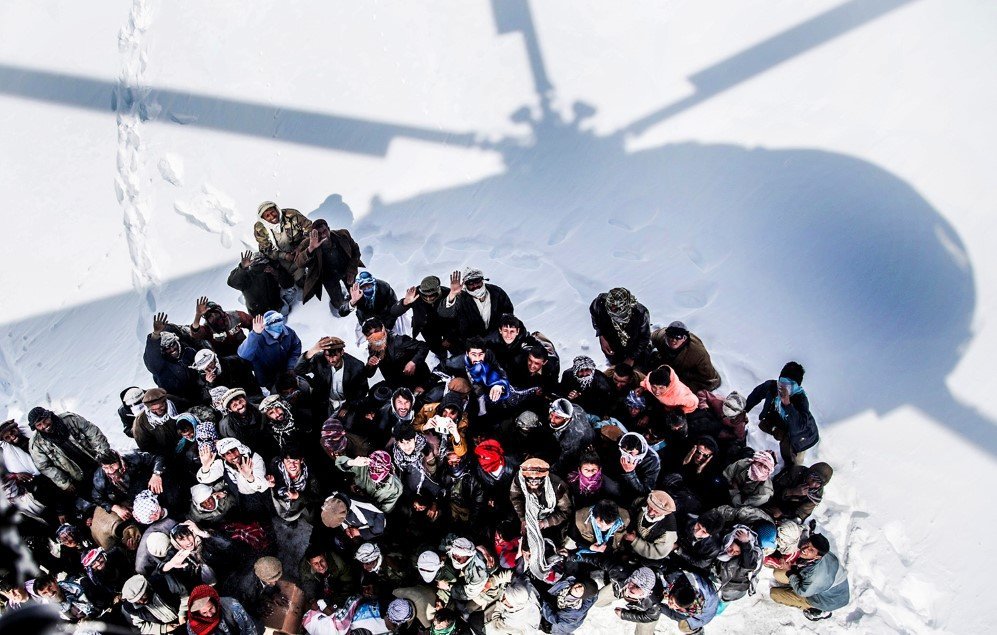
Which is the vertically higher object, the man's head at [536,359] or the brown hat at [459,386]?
the man's head at [536,359]

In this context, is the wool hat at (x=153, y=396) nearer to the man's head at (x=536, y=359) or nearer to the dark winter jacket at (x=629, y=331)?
the man's head at (x=536, y=359)

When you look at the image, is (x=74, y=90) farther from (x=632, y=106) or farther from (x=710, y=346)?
(x=710, y=346)

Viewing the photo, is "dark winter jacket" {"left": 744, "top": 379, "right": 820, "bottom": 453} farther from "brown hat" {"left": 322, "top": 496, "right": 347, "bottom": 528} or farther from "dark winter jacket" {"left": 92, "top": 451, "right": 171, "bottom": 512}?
"dark winter jacket" {"left": 92, "top": 451, "right": 171, "bottom": 512}

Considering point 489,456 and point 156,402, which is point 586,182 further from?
point 156,402

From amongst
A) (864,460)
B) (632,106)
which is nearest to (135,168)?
(632,106)

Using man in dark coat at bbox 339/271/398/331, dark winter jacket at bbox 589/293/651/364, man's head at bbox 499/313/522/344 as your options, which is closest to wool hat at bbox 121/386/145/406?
man in dark coat at bbox 339/271/398/331

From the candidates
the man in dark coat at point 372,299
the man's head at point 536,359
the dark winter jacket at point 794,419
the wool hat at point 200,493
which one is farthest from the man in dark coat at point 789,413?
the wool hat at point 200,493
